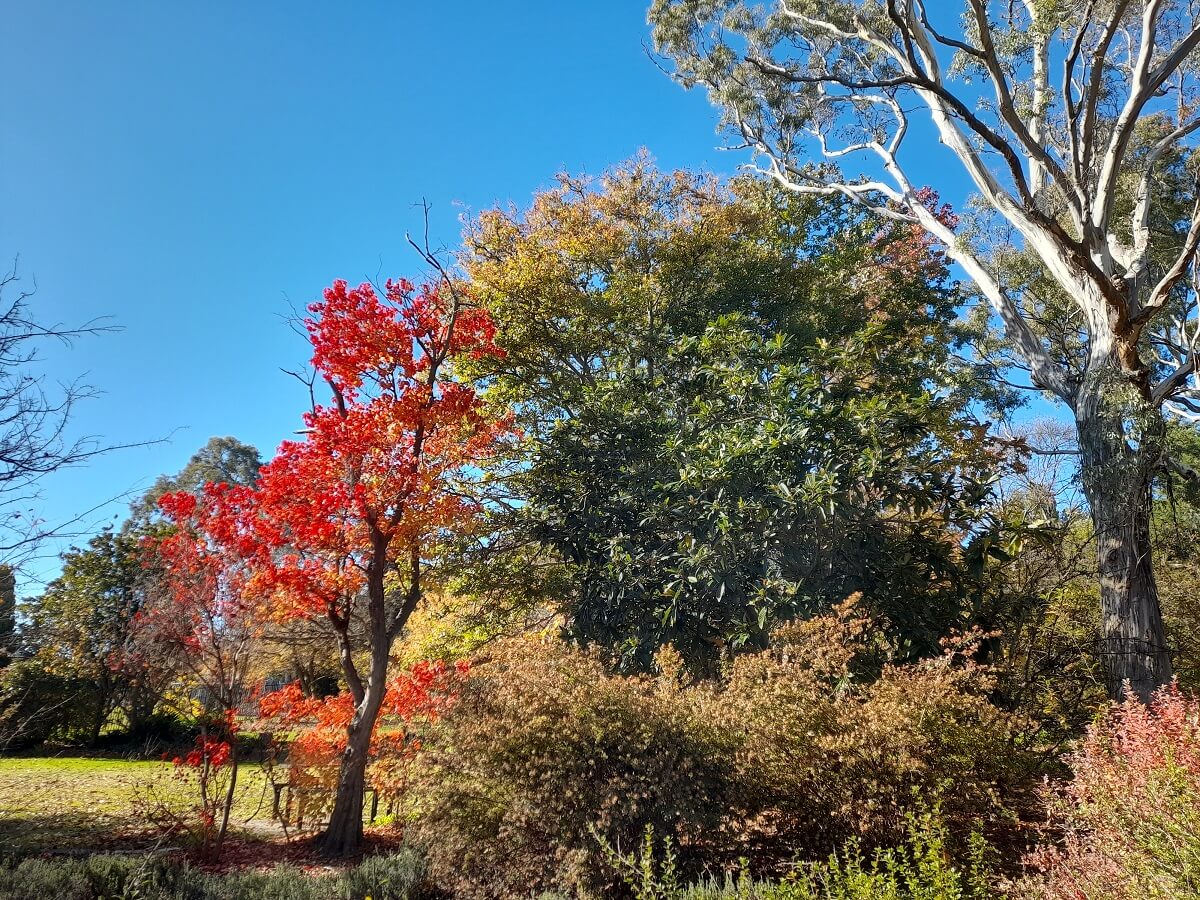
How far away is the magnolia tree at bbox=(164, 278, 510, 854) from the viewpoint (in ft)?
25.1

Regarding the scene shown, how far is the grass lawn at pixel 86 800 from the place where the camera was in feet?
25.1

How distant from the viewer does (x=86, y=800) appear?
10.4 metres

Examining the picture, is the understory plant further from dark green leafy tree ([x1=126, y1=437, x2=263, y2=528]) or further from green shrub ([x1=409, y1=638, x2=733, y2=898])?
dark green leafy tree ([x1=126, y1=437, x2=263, y2=528])

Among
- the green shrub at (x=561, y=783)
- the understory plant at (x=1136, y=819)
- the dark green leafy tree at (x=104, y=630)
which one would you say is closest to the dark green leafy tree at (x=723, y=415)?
the green shrub at (x=561, y=783)

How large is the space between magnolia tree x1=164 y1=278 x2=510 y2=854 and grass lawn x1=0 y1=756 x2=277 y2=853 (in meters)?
2.60

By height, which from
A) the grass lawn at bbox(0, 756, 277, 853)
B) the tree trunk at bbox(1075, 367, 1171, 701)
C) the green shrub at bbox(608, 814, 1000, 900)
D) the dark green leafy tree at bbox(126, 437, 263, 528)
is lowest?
the grass lawn at bbox(0, 756, 277, 853)

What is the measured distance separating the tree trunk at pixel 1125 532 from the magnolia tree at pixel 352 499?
712 centimetres

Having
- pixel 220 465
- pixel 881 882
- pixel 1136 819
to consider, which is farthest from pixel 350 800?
pixel 220 465

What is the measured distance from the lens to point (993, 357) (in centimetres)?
1445

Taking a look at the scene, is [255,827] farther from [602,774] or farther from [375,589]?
[602,774]

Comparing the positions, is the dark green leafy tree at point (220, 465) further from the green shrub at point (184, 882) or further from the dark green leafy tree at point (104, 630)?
the green shrub at point (184, 882)

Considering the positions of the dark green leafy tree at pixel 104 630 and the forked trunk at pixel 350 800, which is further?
the dark green leafy tree at pixel 104 630

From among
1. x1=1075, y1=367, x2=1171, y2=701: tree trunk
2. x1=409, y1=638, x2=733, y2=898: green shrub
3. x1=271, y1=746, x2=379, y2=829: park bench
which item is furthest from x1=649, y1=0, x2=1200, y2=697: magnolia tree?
x1=271, y1=746, x2=379, y2=829: park bench

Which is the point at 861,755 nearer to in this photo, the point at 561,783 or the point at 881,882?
the point at 881,882
